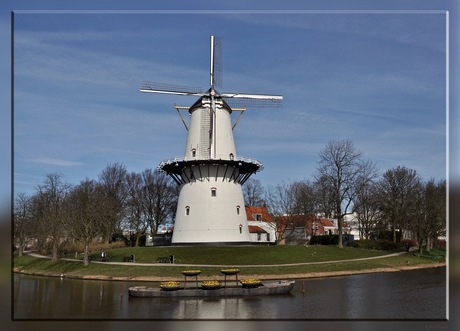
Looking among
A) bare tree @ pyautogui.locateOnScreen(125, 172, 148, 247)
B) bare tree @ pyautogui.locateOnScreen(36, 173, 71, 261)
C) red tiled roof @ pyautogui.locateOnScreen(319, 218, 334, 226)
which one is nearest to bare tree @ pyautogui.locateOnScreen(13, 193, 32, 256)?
bare tree @ pyautogui.locateOnScreen(36, 173, 71, 261)

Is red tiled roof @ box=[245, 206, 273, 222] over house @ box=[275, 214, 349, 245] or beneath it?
over

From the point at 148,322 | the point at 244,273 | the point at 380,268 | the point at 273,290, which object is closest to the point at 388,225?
the point at 380,268

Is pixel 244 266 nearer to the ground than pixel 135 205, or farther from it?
nearer to the ground

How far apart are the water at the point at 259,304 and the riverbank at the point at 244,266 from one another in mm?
3403

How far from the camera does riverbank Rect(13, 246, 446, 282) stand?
2806 cm

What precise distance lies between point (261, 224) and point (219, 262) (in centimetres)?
2826

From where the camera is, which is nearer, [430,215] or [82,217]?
[82,217]

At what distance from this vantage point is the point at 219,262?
105 ft

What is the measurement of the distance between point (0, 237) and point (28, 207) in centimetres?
2576

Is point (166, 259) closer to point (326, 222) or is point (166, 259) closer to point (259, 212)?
point (259, 212)

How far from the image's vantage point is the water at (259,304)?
1570cm

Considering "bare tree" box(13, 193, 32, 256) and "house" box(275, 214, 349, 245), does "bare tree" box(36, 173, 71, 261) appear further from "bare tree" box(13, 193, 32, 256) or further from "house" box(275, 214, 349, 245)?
"house" box(275, 214, 349, 245)

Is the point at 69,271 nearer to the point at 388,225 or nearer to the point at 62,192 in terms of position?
the point at 62,192

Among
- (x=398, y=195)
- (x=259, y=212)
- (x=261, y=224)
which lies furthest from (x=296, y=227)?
(x=398, y=195)
